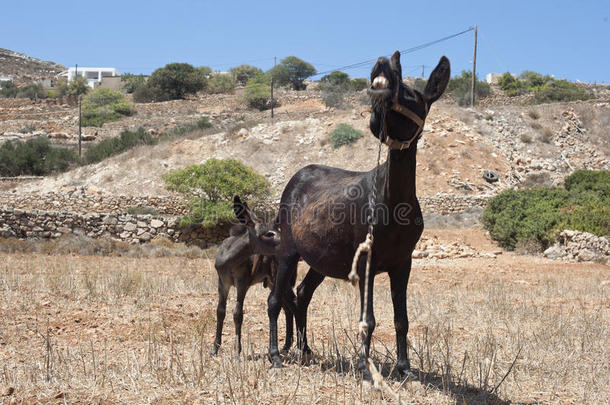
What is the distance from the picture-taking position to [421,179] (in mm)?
32344

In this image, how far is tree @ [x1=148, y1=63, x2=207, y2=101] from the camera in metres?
71.1

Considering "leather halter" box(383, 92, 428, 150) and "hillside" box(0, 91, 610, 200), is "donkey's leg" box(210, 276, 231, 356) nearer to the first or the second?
"leather halter" box(383, 92, 428, 150)

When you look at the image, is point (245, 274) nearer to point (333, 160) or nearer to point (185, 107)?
point (333, 160)

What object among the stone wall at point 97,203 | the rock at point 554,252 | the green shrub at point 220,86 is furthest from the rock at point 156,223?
the green shrub at point 220,86

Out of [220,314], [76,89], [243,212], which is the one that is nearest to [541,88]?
[76,89]

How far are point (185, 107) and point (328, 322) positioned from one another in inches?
2336

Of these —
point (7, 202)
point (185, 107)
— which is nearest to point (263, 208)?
point (7, 202)

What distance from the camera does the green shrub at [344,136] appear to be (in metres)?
36.2

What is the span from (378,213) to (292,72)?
82320 mm

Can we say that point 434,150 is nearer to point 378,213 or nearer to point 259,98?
point 378,213

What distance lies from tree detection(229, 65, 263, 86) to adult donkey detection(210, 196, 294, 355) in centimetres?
8635

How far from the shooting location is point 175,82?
235ft

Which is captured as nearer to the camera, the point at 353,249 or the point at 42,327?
the point at 353,249

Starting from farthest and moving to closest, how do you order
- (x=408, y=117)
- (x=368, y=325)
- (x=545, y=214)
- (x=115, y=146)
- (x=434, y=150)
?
(x=115, y=146)
(x=434, y=150)
(x=545, y=214)
(x=368, y=325)
(x=408, y=117)
